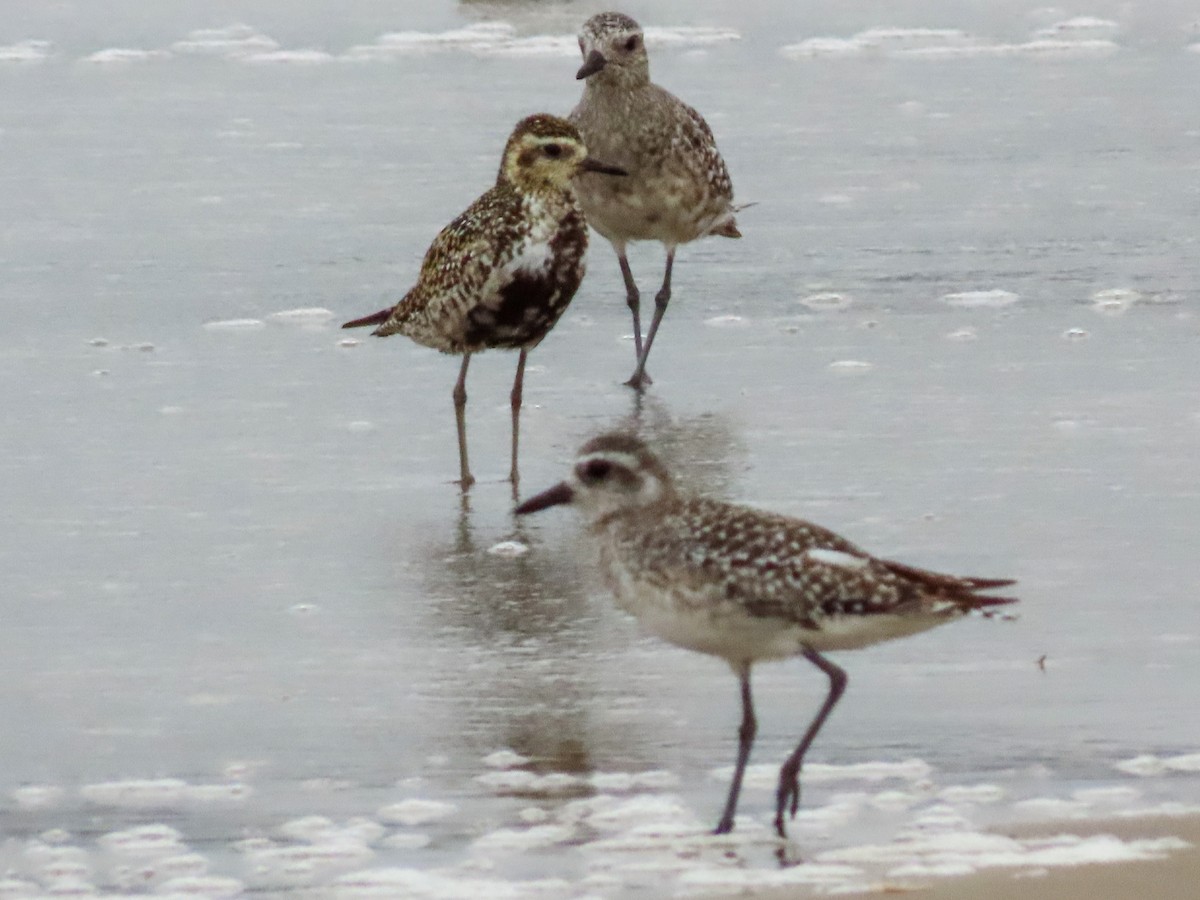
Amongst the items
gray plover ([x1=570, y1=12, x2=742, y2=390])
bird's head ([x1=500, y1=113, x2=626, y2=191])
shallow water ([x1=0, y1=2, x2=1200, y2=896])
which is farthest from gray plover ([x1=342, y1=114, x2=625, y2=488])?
gray plover ([x1=570, y1=12, x2=742, y2=390])

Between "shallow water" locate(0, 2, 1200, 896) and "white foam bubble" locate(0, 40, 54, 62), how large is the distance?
59.7 inches

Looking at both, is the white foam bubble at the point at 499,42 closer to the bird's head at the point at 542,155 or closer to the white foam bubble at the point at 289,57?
the white foam bubble at the point at 289,57

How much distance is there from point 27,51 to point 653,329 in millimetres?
9311

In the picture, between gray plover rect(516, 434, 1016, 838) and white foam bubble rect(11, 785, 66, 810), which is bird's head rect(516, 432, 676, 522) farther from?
white foam bubble rect(11, 785, 66, 810)

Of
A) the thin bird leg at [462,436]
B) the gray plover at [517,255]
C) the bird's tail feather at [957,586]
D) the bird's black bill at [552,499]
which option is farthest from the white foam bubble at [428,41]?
the bird's tail feather at [957,586]

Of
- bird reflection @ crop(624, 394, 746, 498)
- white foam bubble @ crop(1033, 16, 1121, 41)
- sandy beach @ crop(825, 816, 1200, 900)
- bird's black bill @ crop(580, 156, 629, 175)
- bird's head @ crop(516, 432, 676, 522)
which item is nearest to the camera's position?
sandy beach @ crop(825, 816, 1200, 900)

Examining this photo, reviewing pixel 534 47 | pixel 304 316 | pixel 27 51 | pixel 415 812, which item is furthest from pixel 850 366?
pixel 27 51

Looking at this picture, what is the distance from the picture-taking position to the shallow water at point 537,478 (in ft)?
19.4

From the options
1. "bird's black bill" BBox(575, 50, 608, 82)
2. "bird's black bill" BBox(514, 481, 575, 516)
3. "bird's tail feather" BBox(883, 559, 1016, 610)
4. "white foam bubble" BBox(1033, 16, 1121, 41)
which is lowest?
"bird's tail feather" BBox(883, 559, 1016, 610)

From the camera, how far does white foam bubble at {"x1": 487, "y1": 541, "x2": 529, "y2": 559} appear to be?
8.05 m

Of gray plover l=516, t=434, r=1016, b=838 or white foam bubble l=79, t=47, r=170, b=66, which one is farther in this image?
white foam bubble l=79, t=47, r=170, b=66

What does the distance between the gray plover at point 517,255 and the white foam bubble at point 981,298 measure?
265 cm

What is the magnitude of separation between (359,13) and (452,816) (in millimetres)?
14949

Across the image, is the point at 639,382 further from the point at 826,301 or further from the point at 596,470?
the point at 596,470
